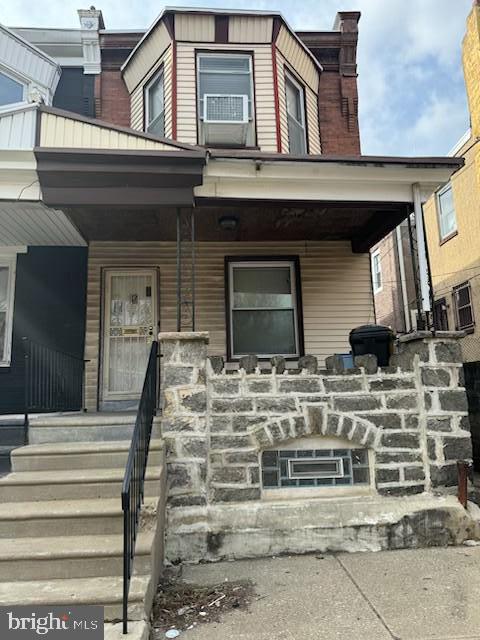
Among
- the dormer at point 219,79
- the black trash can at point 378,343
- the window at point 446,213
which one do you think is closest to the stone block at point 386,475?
the black trash can at point 378,343

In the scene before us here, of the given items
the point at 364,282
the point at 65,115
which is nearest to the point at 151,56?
the point at 65,115

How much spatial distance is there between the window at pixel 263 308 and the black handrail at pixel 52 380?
6.95ft

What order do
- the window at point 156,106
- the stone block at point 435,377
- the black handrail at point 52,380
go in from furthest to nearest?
the window at point 156,106 → the black handrail at point 52,380 → the stone block at point 435,377

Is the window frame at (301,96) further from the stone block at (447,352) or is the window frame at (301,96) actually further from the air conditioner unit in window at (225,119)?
the stone block at (447,352)

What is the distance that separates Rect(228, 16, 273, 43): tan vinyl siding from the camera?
713 centimetres

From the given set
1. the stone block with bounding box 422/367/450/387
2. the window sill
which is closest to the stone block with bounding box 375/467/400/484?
the stone block with bounding box 422/367/450/387

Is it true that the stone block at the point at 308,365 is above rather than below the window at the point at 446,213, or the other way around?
below

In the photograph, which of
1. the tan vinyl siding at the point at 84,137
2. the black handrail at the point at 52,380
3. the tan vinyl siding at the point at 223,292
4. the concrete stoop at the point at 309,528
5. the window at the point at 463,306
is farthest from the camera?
the window at the point at 463,306

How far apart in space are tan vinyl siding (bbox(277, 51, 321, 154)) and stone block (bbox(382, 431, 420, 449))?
4531 mm

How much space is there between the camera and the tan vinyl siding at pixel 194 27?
23.1 ft

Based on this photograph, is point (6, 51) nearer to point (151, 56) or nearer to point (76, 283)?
point (151, 56)

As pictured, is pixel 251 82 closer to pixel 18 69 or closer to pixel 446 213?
pixel 18 69

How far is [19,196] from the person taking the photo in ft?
15.8

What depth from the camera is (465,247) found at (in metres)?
11.3
